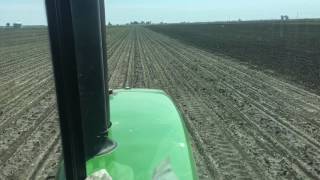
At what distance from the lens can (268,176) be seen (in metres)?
5.75

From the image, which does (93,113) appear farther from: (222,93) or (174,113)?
(222,93)

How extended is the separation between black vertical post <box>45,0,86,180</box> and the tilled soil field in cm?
37

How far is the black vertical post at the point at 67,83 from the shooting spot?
1576 millimetres

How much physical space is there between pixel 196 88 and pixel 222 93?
1054mm

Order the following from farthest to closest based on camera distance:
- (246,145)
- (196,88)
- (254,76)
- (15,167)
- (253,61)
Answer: (253,61) → (254,76) → (196,88) → (246,145) → (15,167)

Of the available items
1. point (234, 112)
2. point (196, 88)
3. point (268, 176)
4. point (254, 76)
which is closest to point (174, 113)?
point (268, 176)

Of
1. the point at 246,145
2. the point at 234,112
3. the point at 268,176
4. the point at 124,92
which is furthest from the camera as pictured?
the point at 234,112

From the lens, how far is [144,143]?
2.72 m

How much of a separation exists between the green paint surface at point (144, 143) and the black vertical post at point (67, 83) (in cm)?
43

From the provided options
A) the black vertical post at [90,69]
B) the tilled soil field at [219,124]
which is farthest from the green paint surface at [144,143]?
the tilled soil field at [219,124]

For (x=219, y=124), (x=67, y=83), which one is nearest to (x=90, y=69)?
(x=67, y=83)

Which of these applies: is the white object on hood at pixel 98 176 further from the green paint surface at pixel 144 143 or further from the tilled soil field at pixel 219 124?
the tilled soil field at pixel 219 124

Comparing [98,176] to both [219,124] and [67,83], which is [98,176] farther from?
[219,124]

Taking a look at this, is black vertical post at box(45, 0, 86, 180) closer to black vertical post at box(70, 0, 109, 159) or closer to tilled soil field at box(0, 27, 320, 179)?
black vertical post at box(70, 0, 109, 159)
